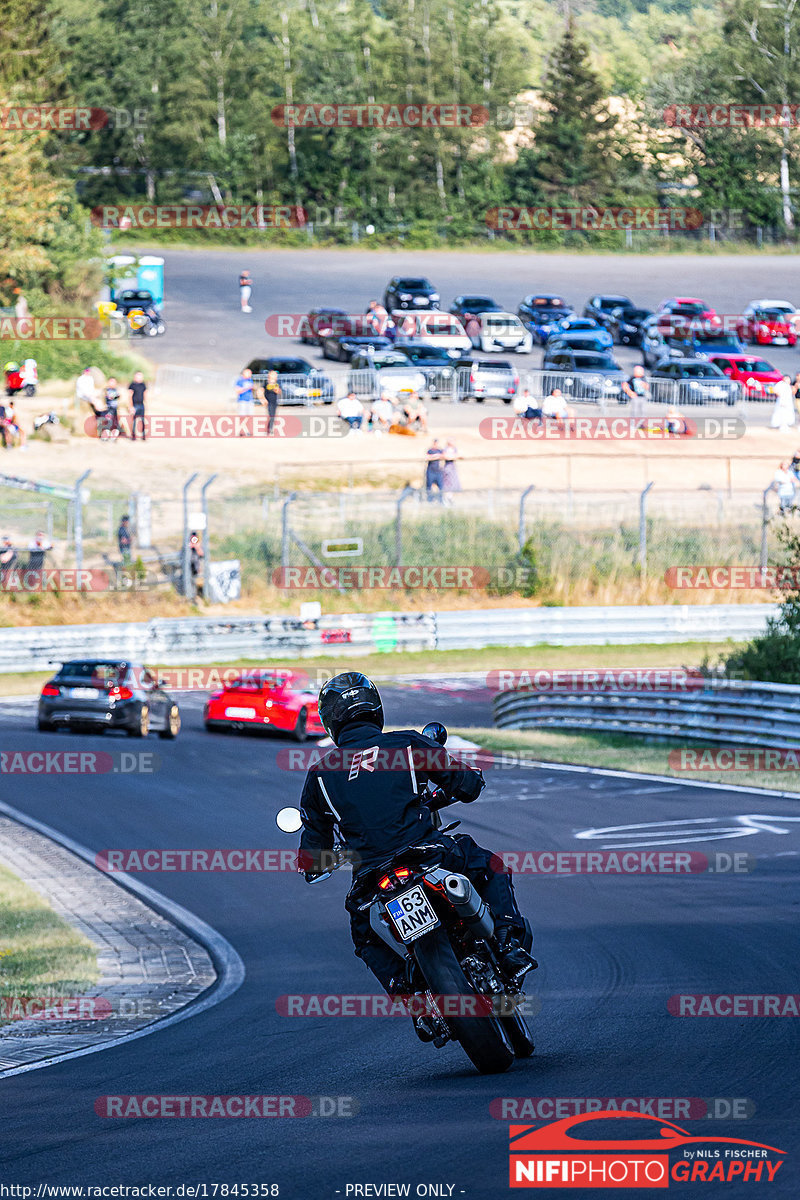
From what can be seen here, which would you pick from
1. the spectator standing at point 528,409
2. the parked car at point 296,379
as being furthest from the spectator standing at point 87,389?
the spectator standing at point 528,409

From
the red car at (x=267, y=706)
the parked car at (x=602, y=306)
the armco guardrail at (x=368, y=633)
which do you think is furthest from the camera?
the parked car at (x=602, y=306)

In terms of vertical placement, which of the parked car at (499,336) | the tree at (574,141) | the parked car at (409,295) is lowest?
the parked car at (499,336)

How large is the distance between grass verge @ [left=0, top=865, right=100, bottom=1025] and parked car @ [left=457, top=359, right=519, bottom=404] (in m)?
37.6

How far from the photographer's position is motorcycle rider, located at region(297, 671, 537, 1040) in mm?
6336

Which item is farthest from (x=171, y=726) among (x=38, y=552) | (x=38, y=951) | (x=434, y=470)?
(x=434, y=470)

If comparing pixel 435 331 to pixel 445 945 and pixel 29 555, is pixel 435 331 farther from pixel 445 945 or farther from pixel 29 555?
pixel 445 945

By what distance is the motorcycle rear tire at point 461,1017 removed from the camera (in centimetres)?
609

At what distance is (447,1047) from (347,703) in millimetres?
1866

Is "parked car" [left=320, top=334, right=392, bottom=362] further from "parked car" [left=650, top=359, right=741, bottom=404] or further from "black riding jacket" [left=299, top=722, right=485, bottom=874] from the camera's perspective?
"black riding jacket" [left=299, top=722, right=485, bottom=874]

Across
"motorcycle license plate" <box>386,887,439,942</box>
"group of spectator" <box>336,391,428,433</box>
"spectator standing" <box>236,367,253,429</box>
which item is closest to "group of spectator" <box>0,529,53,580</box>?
"spectator standing" <box>236,367,253,429</box>

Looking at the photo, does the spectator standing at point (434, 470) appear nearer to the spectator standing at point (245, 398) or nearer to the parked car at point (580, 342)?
the spectator standing at point (245, 398)

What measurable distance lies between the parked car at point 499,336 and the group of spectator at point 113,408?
16.0 metres

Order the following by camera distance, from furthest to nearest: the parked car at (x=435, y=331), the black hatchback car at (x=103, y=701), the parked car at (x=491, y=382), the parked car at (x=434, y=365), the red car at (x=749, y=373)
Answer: the parked car at (x=435, y=331) < the red car at (x=749, y=373) < the parked car at (x=434, y=365) < the parked car at (x=491, y=382) < the black hatchback car at (x=103, y=701)

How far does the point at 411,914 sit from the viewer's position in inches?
238
